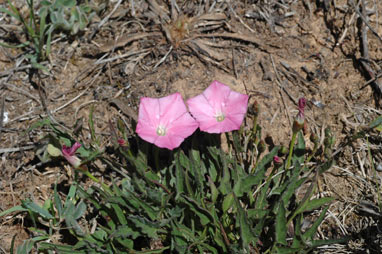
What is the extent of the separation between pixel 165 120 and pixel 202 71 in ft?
1.98

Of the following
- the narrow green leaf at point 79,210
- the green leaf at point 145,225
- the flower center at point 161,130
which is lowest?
the narrow green leaf at point 79,210

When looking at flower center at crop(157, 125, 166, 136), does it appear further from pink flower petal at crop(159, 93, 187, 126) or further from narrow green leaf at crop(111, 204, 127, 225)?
narrow green leaf at crop(111, 204, 127, 225)

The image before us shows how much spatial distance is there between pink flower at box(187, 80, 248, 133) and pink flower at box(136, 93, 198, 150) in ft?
0.18

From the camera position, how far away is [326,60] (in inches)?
117

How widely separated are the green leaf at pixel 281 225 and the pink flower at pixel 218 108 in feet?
1.57

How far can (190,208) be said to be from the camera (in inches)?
88.7

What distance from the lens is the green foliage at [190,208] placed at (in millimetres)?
2209

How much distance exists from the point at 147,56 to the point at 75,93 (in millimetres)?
533

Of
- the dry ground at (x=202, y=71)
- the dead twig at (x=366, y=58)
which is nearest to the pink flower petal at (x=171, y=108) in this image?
the dry ground at (x=202, y=71)

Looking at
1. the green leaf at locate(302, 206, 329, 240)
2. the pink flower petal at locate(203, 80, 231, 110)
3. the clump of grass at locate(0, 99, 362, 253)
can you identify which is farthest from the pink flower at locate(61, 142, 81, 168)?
the green leaf at locate(302, 206, 329, 240)

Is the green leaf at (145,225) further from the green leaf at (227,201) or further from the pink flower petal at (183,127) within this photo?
the pink flower petal at (183,127)

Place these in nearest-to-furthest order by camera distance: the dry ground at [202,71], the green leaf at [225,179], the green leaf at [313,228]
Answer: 1. the green leaf at [313,228]
2. the green leaf at [225,179]
3. the dry ground at [202,71]

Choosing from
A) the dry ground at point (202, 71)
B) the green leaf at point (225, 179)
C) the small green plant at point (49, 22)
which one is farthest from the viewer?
the small green plant at point (49, 22)

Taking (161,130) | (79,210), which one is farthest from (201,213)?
(79,210)
